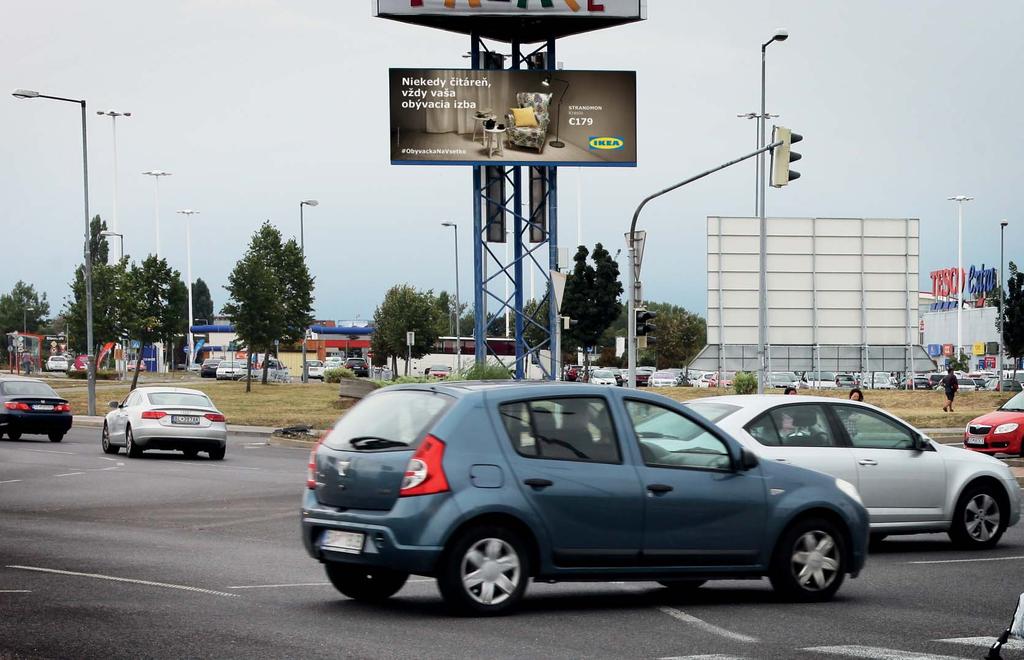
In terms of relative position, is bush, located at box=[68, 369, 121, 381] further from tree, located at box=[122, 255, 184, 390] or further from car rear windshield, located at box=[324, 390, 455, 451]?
car rear windshield, located at box=[324, 390, 455, 451]

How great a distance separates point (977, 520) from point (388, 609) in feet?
23.2

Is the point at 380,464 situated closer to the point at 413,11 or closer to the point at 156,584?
the point at 156,584

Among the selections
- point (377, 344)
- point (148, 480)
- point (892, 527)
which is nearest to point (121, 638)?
point (892, 527)

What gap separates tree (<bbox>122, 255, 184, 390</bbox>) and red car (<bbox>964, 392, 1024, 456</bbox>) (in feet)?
153

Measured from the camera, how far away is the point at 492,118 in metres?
46.7

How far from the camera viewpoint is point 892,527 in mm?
13875

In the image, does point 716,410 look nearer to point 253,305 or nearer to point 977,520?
point 977,520

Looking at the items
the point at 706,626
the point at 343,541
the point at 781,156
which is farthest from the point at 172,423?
the point at 706,626

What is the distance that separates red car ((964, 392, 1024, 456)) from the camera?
26.6m

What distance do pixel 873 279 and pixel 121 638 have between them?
39.9m

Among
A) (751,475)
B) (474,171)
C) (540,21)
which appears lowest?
(751,475)

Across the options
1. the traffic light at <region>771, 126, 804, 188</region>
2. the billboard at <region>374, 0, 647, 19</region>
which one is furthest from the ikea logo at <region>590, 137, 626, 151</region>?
the traffic light at <region>771, 126, 804, 188</region>

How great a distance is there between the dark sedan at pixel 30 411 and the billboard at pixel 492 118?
50.5 ft

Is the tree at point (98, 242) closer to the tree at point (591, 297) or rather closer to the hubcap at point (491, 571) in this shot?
the tree at point (591, 297)
